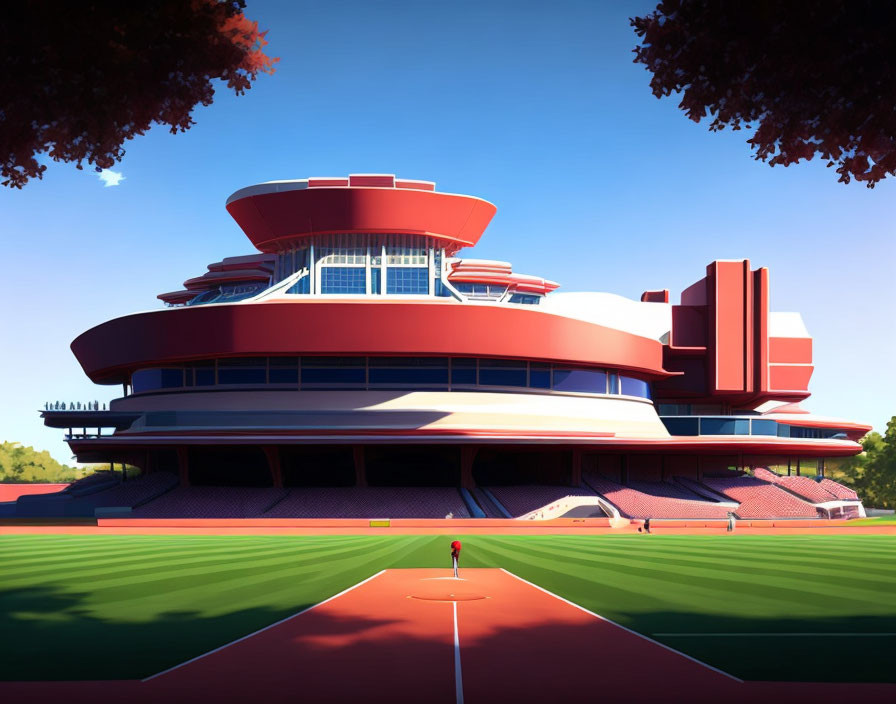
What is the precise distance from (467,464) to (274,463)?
43.2 ft

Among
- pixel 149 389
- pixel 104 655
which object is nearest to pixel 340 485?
pixel 149 389

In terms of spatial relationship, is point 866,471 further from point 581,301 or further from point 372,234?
point 372,234

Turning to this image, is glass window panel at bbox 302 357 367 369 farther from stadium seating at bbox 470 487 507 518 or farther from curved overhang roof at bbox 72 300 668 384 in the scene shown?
stadium seating at bbox 470 487 507 518

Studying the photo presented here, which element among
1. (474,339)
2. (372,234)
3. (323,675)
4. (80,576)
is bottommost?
(80,576)

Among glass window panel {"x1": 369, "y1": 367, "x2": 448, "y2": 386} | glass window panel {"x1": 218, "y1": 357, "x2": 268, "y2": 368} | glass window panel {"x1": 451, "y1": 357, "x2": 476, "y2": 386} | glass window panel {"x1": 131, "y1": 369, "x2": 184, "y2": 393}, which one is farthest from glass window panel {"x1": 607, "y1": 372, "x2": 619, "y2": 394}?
glass window panel {"x1": 131, "y1": 369, "x2": 184, "y2": 393}

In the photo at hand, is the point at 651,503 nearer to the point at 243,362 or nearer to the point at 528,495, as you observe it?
the point at 528,495

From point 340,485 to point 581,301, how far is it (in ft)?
101

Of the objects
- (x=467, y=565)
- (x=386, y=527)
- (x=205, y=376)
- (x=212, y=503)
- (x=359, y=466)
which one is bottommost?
(x=386, y=527)

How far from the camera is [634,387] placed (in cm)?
7375

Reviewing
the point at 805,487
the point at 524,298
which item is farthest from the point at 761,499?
the point at 524,298

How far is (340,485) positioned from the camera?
6450 cm

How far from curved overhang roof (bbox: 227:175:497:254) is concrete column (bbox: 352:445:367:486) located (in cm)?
1763

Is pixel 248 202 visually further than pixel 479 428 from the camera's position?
Yes

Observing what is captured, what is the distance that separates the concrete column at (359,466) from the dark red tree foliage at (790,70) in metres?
48.5
